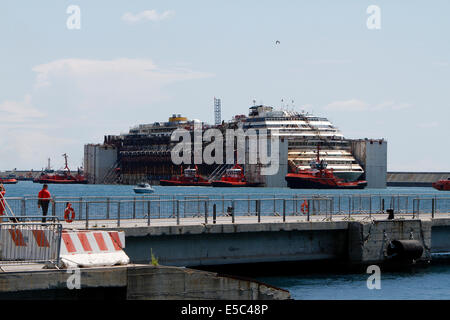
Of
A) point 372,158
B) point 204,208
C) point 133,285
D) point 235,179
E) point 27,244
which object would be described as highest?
point 27,244

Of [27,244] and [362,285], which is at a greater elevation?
[27,244]

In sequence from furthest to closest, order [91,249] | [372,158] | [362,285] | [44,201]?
1. [372,158]
2. [362,285]
3. [44,201]
4. [91,249]

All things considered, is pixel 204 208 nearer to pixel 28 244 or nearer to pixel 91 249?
pixel 91 249

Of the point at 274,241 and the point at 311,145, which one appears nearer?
the point at 274,241

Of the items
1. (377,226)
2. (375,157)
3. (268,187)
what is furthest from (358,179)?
(377,226)

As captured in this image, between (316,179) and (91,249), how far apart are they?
6345 inches

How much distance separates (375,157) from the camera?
647ft

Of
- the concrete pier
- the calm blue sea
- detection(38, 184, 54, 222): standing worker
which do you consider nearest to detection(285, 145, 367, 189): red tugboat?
the concrete pier

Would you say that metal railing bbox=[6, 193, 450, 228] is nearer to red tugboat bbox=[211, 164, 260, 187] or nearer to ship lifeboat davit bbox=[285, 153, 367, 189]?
ship lifeboat davit bbox=[285, 153, 367, 189]

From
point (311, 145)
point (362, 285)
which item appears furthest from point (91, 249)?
point (311, 145)

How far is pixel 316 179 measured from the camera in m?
178

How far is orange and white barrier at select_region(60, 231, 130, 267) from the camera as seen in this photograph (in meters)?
18.7
